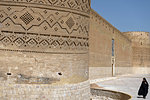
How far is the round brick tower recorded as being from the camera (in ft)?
16.0

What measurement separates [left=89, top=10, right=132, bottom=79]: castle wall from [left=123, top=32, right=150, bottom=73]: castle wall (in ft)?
19.3

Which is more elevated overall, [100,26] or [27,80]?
[100,26]

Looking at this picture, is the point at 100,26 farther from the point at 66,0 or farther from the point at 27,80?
the point at 27,80

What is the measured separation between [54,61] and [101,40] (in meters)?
10.1

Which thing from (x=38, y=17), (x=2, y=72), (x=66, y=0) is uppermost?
(x=66, y=0)

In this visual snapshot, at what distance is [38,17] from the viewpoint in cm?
510

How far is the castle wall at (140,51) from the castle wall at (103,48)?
19.3 feet

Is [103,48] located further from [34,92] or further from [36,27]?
[34,92]

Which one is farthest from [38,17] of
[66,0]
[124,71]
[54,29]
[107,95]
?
[124,71]

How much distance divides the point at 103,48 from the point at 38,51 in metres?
10.8

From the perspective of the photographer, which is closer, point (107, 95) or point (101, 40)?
point (107, 95)

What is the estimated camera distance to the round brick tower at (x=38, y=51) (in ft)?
16.0

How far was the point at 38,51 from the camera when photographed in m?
5.04

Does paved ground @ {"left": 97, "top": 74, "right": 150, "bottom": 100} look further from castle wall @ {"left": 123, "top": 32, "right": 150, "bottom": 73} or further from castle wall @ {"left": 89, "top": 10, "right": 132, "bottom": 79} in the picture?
castle wall @ {"left": 123, "top": 32, "right": 150, "bottom": 73}
